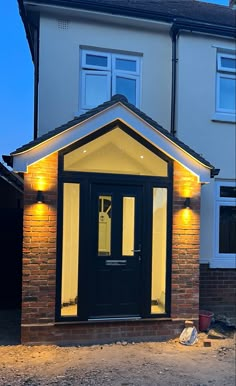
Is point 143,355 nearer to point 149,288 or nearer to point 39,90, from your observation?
point 149,288

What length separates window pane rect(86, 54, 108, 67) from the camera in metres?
8.23

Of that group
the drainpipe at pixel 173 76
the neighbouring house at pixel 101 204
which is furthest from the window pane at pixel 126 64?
the drainpipe at pixel 173 76

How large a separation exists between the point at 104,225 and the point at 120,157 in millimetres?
1179

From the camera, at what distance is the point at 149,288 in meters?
6.46

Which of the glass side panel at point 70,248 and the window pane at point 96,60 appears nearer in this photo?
the glass side panel at point 70,248

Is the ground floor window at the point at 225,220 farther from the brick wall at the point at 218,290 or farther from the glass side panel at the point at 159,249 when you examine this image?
the glass side panel at the point at 159,249

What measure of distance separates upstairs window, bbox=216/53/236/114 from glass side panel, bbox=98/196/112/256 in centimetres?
385

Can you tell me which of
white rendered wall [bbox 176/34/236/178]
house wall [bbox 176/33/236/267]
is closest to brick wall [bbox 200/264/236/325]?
house wall [bbox 176/33/236/267]

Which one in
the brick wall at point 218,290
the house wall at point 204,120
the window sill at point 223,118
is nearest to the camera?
the brick wall at point 218,290

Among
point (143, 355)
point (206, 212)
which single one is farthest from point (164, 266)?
point (206, 212)

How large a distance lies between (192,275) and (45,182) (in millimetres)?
2910

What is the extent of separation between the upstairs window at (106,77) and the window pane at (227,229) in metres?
3.10

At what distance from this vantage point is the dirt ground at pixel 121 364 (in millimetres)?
4836

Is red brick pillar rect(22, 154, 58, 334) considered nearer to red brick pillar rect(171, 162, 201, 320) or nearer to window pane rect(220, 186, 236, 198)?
red brick pillar rect(171, 162, 201, 320)
